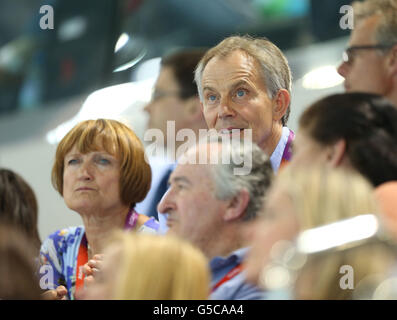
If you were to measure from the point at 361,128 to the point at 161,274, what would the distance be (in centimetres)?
62

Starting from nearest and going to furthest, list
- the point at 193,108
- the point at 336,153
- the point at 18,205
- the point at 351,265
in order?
the point at 351,265
the point at 336,153
the point at 18,205
the point at 193,108

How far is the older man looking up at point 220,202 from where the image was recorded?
87.6 inches

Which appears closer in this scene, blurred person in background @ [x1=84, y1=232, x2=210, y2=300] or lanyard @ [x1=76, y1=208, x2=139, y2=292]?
blurred person in background @ [x1=84, y1=232, x2=210, y2=300]

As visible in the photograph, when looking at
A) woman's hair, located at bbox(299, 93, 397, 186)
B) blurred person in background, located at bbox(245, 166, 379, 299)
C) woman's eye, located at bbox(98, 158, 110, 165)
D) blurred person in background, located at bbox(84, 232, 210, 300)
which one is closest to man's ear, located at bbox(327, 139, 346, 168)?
woman's hair, located at bbox(299, 93, 397, 186)

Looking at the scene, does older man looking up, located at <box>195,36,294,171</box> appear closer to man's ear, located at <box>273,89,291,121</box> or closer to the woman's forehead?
man's ear, located at <box>273,89,291,121</box>

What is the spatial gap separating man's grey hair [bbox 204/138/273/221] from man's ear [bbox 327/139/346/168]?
304mm

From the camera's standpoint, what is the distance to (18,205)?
2865 millimetres

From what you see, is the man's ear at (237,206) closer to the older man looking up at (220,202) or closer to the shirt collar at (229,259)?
the older man looking up at (220,202)

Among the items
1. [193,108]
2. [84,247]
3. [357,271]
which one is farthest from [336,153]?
[193,108]

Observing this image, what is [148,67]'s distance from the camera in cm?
383

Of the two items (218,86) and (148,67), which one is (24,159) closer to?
(148,67)

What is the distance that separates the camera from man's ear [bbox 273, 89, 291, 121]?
275cm

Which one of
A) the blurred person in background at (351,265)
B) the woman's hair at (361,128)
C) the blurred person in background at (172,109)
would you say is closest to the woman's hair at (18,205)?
the blurred person in background at (172,109)

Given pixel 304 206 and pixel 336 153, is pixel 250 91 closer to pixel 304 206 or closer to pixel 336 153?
pixel 336 153
